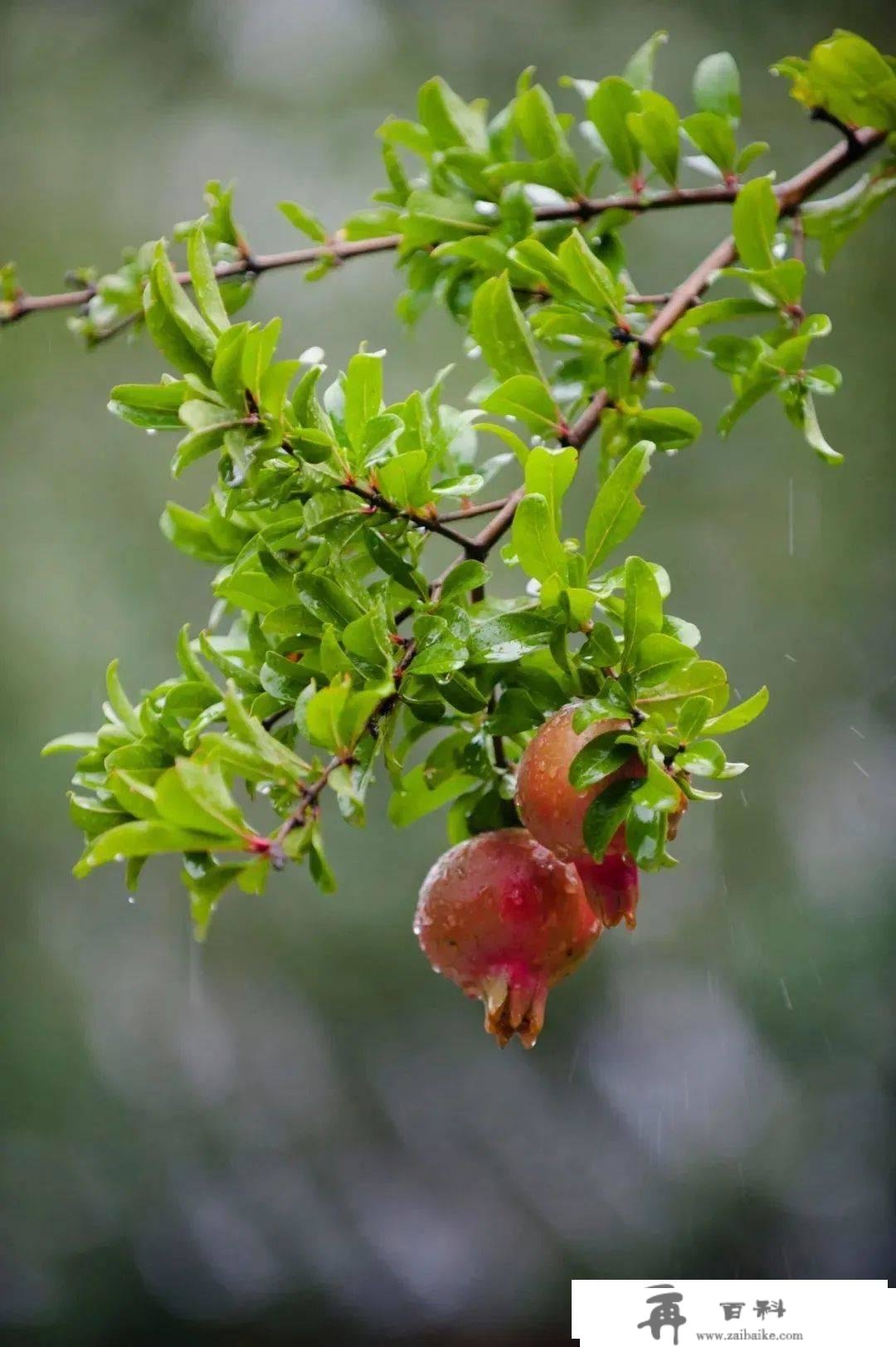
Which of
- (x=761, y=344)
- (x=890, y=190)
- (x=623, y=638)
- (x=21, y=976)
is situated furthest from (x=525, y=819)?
(x=21, y=976)

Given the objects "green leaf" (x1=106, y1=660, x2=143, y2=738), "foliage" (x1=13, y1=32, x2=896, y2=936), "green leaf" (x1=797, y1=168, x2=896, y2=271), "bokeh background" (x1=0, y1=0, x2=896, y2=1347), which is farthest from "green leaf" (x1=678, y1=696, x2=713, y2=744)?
"bokeh background" (x1=0, y1=0, x2=896, y2=1347)

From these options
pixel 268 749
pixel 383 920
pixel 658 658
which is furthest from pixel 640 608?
pixel 383 920

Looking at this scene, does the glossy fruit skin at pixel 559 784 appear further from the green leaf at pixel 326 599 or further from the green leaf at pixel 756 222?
the green leaf at pixel 756 222

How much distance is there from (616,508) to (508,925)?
0.52ft

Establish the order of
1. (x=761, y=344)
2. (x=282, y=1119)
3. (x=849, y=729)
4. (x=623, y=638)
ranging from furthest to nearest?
(x=282, y=1119), (x=849, y=729), (x=761, y=344), (x=623, y=638)

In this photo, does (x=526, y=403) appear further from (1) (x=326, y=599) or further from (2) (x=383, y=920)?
(2) (x=383, y=920)

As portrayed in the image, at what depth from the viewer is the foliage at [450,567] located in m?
0.41

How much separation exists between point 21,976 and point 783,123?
1.66 meters

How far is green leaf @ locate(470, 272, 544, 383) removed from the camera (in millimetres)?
514

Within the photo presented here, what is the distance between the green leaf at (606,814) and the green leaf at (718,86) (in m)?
0.44

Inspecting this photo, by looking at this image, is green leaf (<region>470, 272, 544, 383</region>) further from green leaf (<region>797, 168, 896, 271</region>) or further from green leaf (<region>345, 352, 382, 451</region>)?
green leaf (<region>797, 168, 896, 271</region>)

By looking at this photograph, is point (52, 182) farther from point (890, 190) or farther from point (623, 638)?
point (623, 638)

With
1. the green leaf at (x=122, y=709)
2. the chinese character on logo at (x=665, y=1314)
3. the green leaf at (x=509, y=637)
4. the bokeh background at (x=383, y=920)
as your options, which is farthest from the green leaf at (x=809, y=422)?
the bokeh background at (x=383, y=920)

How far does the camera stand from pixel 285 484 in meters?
0.45
